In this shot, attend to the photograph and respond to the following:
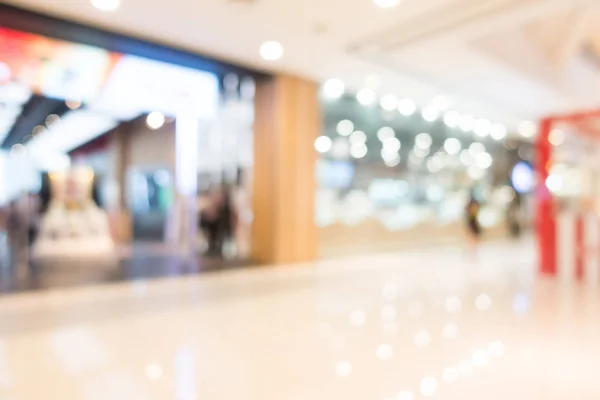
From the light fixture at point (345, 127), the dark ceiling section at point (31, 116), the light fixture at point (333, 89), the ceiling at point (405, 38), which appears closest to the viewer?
the ceiling at point (405, 38)

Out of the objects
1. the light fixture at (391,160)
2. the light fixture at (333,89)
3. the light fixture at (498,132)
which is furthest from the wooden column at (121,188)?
the light fixture at (498,132)

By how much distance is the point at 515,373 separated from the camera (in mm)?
2994

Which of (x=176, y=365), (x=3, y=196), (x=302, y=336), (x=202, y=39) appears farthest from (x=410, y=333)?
(x=3, y=196)

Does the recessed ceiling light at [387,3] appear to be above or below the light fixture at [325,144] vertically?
above

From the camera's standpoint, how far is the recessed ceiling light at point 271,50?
6281 mm

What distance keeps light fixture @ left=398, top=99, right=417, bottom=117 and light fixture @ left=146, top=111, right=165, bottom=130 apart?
16.5 feet

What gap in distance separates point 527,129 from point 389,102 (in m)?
5.83

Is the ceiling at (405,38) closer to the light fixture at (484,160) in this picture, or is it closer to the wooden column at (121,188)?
the light fixture at (484,160)

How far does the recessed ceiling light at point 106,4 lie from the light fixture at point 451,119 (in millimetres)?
8021

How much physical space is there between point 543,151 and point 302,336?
561 cm

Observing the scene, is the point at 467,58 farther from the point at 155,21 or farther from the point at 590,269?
the point at 155,21

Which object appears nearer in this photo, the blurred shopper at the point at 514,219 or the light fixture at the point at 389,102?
the light fixture at the point at 389,102

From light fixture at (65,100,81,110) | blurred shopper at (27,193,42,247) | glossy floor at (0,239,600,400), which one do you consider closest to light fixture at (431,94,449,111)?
glossy floor at (0,239,600,400)

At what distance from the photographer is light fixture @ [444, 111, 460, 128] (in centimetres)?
1086
